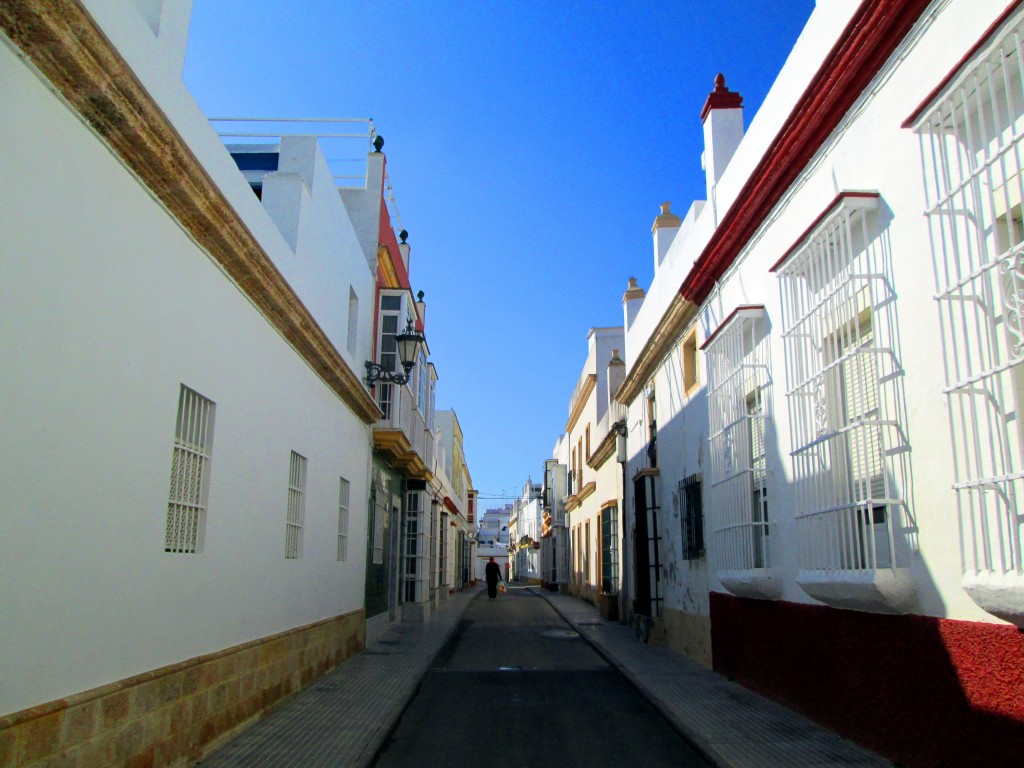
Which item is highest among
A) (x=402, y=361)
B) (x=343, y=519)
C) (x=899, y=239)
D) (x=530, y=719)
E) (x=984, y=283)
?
(x=402, y=361)

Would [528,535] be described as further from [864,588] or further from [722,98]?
[864,588]

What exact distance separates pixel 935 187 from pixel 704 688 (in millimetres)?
5875

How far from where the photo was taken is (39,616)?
159 inches

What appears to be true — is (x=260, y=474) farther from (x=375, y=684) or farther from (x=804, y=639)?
(x=804, y=639)

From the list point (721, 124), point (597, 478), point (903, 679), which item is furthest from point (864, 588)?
point (597, 478)

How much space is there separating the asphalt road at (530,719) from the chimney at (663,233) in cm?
659

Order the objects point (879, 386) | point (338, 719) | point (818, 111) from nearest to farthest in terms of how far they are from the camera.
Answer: point (879, 386) → point (818, 111) → point (338, 719)

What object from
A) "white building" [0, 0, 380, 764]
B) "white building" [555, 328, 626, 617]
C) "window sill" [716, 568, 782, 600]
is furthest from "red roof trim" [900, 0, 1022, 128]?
"white building" [555, 328, 626, 617]

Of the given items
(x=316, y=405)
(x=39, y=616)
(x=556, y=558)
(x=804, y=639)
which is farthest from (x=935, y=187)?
(x=556, y=558)

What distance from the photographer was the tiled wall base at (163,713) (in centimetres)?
404

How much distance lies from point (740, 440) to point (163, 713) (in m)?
5.76

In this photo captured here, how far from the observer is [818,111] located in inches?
264

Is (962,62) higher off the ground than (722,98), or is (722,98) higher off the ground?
(722,98)

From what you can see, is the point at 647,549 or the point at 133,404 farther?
the point at 647,549
